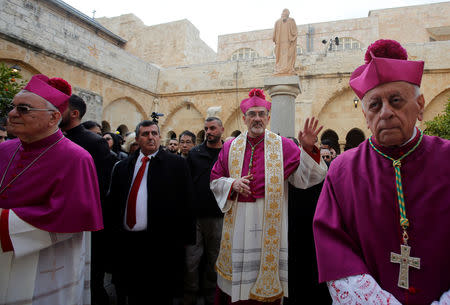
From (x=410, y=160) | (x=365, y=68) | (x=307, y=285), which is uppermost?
(x=365, y=68)

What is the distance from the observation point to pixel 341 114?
13922mm

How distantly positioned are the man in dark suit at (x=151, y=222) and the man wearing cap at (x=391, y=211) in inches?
68.8

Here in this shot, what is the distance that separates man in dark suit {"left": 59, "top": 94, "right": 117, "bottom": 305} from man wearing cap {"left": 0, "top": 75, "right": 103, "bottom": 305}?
0.67 metres

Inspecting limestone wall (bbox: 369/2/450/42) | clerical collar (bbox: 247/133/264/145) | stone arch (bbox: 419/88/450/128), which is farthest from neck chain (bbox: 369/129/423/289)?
limestone wall (bbox: 369/2/450/42)

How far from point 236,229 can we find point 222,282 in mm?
534

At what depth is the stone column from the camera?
21.1ft

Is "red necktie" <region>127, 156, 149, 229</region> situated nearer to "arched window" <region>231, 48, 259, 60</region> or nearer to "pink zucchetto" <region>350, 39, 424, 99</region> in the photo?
"pink zucchetto" <region>350, 39, 424, 99</region>

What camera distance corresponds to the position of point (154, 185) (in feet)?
9.22

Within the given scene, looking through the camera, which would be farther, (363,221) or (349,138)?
(349,138)

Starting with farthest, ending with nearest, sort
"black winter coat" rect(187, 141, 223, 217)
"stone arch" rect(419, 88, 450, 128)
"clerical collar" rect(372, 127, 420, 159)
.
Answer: "stone arch" rect(419, 88, 450, 128)
"black winter coat" rect(187, 141, 223, 217)
"clerical collar" rect(372, 127, 420, 159)

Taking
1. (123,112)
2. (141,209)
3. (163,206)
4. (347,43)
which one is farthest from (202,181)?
(347,43)

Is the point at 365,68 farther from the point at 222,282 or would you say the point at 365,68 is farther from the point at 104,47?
the point at 104,47

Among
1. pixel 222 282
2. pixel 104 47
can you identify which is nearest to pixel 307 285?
pixel 222 282

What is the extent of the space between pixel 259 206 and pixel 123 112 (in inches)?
528
